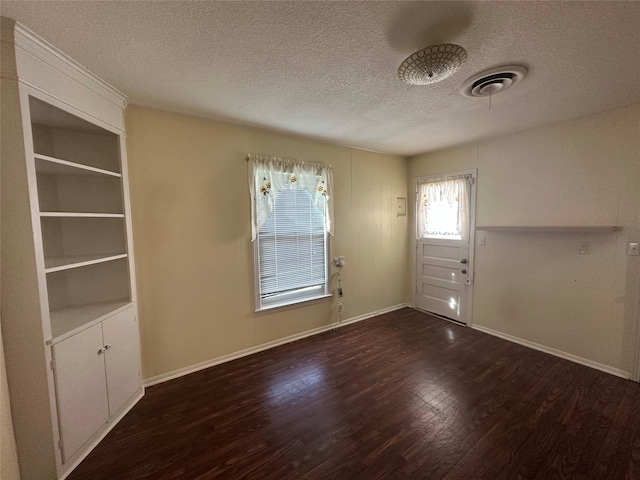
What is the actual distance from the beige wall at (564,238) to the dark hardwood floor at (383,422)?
39 centimetres

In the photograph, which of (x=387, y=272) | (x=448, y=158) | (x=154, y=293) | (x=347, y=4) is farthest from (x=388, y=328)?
(x=347, y=4)

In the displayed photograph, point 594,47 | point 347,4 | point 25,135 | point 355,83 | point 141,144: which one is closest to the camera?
point 347,4

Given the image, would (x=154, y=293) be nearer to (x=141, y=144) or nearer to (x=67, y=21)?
(x=141, y=144)

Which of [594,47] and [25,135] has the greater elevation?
[594,47]

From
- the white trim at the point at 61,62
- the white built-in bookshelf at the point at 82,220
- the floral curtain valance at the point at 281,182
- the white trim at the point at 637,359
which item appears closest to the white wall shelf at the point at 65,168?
the white built-in bookshelf at the point at 82,220

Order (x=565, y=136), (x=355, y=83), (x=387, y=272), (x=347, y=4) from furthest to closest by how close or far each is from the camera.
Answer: (x=387, y=272)
(x=565, y=136)
(x=355, y=83)
(x=347, y=4)

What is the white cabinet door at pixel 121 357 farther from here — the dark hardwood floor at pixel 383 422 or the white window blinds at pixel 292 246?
the white window blinds at pixel 292 246

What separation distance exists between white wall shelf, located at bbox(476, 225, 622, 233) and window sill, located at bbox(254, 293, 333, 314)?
2.19 m

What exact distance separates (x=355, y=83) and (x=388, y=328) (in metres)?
2.96

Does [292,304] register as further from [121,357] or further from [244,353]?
[121,357]

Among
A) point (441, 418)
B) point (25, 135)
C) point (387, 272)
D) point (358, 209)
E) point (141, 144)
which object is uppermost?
point (141, 144)

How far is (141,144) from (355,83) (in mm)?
1897

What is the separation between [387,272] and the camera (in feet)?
13.2

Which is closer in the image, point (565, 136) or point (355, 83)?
point (355, 83)
